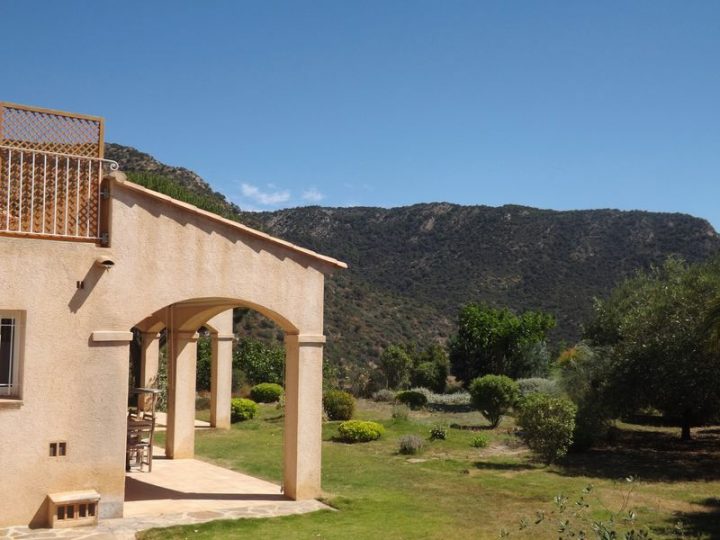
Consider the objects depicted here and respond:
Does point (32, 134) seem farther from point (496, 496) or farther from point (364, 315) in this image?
point (364, 315)

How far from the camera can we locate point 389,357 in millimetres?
39125

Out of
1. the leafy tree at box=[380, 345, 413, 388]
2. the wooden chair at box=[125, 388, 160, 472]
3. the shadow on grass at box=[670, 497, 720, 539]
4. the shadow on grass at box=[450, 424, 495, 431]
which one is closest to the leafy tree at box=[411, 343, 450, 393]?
the leafy tree at box=[380, 345, 413, 388]

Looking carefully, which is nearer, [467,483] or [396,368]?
[467,483]

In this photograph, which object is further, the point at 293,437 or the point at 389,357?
the point at 389,357

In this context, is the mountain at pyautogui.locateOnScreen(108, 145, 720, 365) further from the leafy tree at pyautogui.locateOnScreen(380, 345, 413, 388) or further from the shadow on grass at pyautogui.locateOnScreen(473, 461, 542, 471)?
the shadow on grass at pyautogui.locateOnScreen(473, 461, 542, 471)

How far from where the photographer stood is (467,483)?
44.3 ft

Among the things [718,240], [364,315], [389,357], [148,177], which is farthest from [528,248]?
[148,177]

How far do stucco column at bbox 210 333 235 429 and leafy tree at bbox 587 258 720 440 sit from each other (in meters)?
11.1

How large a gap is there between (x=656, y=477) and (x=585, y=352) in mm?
11248

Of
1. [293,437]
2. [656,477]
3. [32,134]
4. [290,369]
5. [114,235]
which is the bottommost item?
[656,477]

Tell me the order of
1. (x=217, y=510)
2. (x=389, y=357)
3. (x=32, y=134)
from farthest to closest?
(x=389, y=357) → (x=217, y=510) → (x=32, y=134)

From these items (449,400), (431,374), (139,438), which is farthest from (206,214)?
(431,374)

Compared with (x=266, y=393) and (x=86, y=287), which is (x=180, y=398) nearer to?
(x=86, y=287)

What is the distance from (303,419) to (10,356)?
14.4 feet
